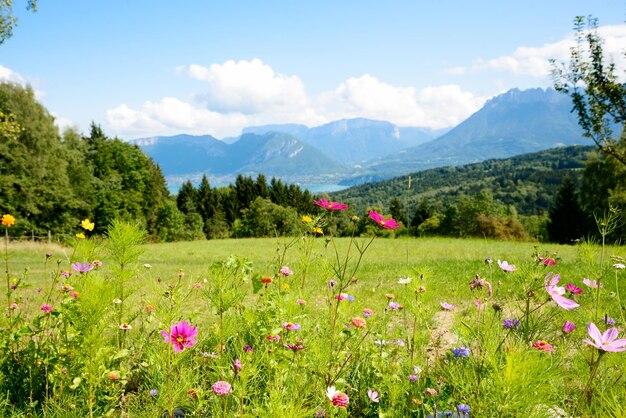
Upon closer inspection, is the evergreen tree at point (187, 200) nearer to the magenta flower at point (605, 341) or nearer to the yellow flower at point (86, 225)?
the yellow flower at point (86, 225)

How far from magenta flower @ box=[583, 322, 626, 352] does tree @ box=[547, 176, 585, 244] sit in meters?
51.2

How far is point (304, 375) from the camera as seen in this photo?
2.17 m

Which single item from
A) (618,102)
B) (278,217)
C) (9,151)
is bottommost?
(278,217)

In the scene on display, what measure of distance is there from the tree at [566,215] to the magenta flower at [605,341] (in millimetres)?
51171

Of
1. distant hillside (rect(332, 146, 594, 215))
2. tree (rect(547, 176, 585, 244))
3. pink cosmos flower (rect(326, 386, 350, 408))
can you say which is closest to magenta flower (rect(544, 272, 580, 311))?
pink cosmos flower (rect(326, 386, 350, 408))

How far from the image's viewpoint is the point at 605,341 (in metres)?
1.25

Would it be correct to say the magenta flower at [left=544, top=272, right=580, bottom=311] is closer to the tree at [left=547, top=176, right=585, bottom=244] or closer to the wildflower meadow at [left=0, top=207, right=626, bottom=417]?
the wildflower meadow at [left=0, top=207, right=626, bottom=417]

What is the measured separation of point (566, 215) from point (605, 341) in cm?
5329

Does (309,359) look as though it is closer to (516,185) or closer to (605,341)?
(605,341)

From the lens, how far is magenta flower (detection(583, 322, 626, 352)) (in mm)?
1158

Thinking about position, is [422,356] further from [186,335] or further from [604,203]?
[604,203]

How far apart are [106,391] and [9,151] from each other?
36639mm

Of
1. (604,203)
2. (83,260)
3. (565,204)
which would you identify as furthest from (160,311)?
(565,204)

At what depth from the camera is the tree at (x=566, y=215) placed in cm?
4450
